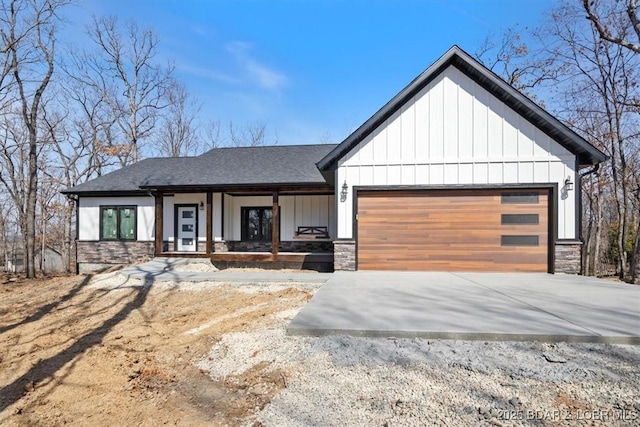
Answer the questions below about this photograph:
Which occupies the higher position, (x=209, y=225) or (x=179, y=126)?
(x=179, y=126)

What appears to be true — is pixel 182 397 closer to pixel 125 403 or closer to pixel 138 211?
pixel 125 403

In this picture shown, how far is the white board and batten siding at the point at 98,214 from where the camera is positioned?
41.1ft

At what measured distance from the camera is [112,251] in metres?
12.5

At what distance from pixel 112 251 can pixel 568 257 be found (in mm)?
14935

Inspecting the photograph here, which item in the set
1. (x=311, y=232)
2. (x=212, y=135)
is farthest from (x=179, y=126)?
(x=311, y=232)

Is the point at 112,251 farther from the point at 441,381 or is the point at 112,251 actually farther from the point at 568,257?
the point at 568,257

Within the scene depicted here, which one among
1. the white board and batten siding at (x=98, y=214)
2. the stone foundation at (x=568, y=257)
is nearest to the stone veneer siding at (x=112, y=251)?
the white board and batten siding at (x=98, y=214)

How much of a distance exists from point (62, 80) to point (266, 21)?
15.7 meters

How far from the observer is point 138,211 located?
41.3 ft

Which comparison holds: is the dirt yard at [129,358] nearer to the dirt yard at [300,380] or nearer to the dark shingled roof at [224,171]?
the dirt yard at [300,380]

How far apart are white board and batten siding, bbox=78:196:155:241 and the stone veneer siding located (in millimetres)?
278

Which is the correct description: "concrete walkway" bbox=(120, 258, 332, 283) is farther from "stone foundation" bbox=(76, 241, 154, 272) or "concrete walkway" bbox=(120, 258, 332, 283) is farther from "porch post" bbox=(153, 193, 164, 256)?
"stone foundation" bbox=(76, 241, 154, 272)

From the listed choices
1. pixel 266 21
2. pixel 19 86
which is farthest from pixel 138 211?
pixel 266 21

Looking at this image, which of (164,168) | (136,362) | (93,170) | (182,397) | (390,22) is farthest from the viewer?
(93,170)
